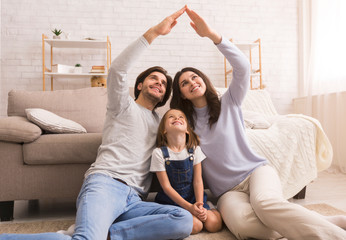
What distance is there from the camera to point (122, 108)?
1.44 m

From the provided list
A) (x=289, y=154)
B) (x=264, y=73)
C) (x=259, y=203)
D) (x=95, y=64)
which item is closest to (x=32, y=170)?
(x=259, y=203)

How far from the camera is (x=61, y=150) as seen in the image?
5.52 feet

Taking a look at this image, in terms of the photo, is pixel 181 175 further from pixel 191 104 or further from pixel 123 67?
pixel 123 67

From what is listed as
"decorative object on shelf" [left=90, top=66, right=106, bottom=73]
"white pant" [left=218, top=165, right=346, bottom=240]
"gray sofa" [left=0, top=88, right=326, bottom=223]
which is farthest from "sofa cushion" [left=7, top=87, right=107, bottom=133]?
"white pant" [left=218, top=165, right=346, bottom=240]

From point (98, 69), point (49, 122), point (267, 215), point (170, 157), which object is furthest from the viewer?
point (98, 69)

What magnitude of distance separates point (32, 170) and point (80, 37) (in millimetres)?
2377

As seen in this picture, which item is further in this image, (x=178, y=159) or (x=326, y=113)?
(x=326, y=113)

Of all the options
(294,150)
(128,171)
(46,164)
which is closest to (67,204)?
(46,164)

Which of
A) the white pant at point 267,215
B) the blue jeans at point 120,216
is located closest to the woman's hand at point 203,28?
the white pant at point 267,215

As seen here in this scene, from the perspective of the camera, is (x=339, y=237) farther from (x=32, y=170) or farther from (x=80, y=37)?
(x=80, y=37)

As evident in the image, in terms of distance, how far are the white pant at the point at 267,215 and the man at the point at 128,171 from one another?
0.22 meters

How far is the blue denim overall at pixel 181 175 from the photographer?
1.39 metres

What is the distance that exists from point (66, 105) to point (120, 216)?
1.31 metres

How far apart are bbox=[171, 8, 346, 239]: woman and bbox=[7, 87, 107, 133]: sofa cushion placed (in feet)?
2.96
